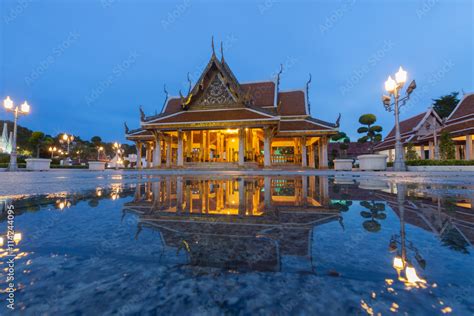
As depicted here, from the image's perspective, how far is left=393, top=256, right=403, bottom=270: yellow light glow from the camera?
747 mm

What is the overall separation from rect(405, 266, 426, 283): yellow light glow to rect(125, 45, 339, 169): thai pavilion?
1487 centimetres

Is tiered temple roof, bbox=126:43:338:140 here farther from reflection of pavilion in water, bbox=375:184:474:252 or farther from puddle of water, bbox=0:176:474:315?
puddle of water, bbox=0:176:474:315

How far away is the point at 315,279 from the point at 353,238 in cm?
52

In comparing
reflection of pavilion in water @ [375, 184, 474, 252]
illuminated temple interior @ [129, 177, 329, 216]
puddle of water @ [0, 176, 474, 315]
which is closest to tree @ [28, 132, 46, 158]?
illuminated temple interior @ [129, 177, 329, 216]

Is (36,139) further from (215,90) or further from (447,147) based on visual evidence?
(447,147)

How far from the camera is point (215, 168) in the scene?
16344 millimetres

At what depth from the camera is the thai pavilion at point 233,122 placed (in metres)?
16.2

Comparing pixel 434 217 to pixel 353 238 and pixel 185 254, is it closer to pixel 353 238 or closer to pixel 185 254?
pixel 353 238

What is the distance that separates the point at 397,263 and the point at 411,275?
3.6 inches

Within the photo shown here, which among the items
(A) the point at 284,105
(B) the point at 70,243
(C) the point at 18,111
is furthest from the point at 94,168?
(B) the point at 70,243

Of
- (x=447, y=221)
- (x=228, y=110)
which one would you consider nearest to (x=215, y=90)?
(x=228, y=110)

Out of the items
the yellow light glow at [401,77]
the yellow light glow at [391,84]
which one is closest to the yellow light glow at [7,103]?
the yellow light glow at [391,84]

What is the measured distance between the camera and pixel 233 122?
1577 centimetres

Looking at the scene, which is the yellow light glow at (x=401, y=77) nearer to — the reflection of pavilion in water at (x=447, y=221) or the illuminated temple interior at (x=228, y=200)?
the illuminated temple interior at (x=228, y=200)
